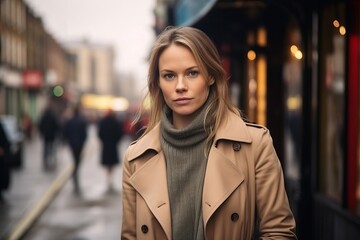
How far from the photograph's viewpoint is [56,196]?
Result: 1260cm

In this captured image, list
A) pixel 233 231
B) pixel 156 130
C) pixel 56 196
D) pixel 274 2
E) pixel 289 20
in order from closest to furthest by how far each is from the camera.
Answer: pixel 233 231, pixel 156 130, pixel 274 2, pixel 289 20, pixel 56 196

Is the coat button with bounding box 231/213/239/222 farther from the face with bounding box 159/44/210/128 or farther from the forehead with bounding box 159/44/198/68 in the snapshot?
the forehead with bounding box 159/44/198/68

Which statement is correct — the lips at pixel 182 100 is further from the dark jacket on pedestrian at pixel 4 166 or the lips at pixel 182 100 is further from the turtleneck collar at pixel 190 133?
the dark jacket on pedestrian at pixel 4 166

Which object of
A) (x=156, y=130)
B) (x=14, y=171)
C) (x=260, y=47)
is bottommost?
(x=14, y=171)

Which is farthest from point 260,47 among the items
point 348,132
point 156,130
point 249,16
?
point 156,130

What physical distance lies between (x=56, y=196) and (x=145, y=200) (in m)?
10.4

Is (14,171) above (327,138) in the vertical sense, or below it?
below

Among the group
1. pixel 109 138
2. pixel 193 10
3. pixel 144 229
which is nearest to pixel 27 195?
pixel 109 138

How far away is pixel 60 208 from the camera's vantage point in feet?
36.4

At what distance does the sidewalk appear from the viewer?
9.04 m

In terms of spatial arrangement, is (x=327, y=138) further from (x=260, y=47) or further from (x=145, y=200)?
(x=145, y=200)

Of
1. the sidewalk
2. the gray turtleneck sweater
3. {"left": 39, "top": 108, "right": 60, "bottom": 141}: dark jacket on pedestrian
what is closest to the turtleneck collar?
the gray turtleneck sweater

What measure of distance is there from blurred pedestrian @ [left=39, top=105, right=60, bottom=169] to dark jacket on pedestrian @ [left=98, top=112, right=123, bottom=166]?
4417 millimetres

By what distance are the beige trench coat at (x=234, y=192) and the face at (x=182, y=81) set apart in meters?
0.18
